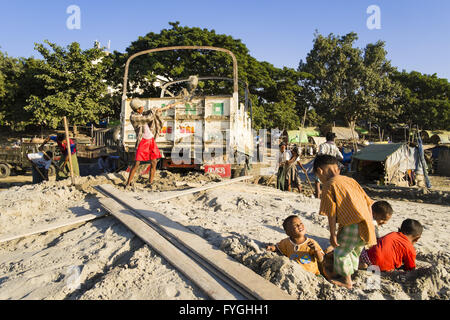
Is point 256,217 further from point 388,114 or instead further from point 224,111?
point 388,114

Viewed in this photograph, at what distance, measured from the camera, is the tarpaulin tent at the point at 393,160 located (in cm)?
987

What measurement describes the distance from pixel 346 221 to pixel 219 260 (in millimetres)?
1083

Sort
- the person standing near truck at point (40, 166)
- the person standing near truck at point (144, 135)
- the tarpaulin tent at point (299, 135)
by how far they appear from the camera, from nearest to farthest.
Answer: the person standing near truck at point (144, 135), the person standing near truck at point (40, 166), the tarpaulin tent at point (299, 135)

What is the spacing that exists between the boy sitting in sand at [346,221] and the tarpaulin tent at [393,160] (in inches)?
351

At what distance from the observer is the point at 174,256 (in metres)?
2.38

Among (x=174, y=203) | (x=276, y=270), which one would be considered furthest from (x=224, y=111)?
(x=276, y=270)

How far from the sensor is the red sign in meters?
6.15

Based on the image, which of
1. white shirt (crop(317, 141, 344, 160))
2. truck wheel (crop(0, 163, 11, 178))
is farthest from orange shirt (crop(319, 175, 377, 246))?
truck wheel (crop(0, 163, 11, 178))

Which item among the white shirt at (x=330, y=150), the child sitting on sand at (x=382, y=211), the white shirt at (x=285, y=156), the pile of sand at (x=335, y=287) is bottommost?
the pile of sand at (x=335, y=287)

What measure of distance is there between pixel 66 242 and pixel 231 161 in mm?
3861

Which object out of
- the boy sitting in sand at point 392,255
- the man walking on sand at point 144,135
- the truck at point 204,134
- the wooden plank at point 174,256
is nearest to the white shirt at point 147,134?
the man walking on sand at point 144,135

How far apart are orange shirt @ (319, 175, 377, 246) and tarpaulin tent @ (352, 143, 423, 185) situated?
8.95 metres

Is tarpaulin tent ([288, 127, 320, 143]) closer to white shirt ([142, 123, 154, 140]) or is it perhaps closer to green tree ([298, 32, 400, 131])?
green tree ([298, 32, 400, 131])

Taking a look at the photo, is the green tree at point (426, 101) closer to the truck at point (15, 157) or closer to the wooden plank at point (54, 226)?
the truck at point (15, 157)
